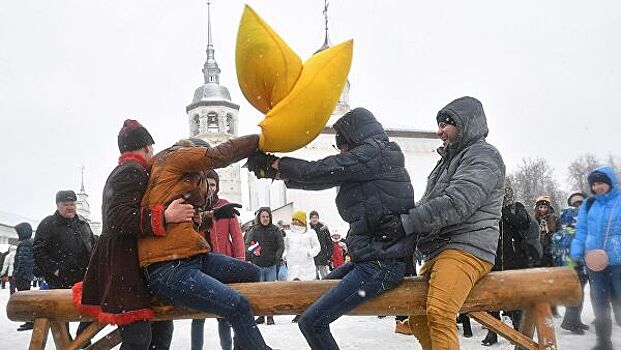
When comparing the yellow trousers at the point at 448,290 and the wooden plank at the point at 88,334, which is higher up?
the yellow trousers at the point at 448,290

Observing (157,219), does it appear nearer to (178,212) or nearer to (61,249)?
(178,212)

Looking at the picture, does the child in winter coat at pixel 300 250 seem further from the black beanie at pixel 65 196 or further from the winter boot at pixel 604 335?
the winter boot at pixel 604 335

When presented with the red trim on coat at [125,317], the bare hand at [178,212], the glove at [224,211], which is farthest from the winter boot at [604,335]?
the red trim on coat at [125,317]

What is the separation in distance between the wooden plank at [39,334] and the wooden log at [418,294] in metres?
0.43

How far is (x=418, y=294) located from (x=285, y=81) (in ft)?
5.78

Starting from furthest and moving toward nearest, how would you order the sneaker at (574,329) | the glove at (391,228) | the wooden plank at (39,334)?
the sneaker at (574,329), the wooden plank at (39,334), the glove at (391,228)

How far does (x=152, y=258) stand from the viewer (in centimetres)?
351

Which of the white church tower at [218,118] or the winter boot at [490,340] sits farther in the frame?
the white church tower at [218,118]

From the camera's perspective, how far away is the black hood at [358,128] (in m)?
3.58

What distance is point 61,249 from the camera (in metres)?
6.14

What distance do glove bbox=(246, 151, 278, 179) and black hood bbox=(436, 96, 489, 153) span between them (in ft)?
4.24

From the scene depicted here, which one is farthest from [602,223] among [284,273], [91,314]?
[284,273]

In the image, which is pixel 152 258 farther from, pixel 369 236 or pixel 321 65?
pixel 321 65

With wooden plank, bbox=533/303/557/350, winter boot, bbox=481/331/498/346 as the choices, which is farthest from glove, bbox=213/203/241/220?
winter boot, bbox=481/331/498/346
